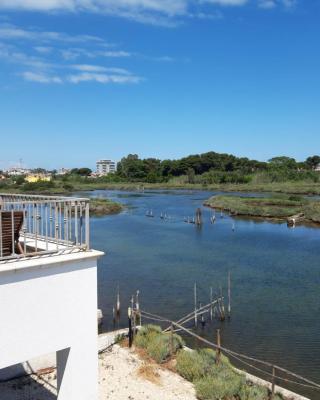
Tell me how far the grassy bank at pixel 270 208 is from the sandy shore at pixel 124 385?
4602cm

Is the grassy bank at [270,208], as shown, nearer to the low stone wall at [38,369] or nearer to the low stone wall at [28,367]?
the low stone wall at [38,369]

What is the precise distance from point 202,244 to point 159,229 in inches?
417

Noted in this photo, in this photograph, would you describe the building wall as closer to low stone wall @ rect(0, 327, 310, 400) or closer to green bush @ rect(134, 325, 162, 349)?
low stone wall @ rect(0, 327, 310, 400)

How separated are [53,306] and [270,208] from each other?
5675cm

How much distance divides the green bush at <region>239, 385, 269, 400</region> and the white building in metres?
4.95

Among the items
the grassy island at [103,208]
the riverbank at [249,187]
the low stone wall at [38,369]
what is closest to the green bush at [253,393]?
the low stone wall at [38,369]

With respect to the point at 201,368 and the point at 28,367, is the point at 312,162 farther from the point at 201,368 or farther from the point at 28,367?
the point at 28,367

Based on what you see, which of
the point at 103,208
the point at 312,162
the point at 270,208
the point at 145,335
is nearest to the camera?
the point at 145,335

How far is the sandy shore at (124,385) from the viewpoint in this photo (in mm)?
10883

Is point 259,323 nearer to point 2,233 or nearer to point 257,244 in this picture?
point 2,233

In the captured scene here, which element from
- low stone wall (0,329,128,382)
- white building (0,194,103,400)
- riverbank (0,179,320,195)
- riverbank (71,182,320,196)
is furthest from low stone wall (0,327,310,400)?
riverbank (0,179,320,195)

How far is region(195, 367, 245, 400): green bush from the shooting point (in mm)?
11023

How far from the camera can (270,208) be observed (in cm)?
6116

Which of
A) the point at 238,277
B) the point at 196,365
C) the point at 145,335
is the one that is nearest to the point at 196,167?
the point at 238,277
